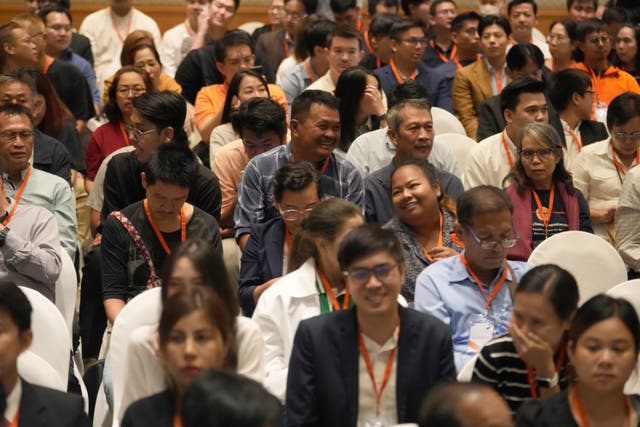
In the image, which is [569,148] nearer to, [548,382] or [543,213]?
[543,213]

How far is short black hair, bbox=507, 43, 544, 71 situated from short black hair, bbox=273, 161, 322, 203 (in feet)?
9.93

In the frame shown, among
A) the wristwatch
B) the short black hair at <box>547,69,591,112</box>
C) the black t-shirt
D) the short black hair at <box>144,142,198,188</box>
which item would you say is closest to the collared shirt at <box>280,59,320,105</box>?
the short black hair at <box>547,69,591,112</box>

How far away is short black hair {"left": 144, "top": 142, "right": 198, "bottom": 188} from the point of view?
177 inches

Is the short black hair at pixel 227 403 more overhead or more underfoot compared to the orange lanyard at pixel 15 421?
more overhead

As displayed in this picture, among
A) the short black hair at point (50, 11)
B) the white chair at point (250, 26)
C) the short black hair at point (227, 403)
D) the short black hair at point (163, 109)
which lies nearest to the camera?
the short black hair at point (227, 403)

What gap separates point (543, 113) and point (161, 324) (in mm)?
3218

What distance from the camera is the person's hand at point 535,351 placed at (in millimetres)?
3291

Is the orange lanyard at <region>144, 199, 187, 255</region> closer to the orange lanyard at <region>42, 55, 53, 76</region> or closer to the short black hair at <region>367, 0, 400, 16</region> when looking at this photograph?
the orange lanyard at <region>42, 55, 53, 76</region>

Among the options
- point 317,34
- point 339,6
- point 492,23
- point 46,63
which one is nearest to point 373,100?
point 317,34

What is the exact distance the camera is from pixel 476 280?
4.03 m

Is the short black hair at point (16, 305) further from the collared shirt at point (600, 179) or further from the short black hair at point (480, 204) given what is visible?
the collared shirt at point (600, 179)

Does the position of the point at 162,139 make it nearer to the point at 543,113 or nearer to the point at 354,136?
the point at 354,136

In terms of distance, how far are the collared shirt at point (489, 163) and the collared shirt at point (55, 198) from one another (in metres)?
1.96

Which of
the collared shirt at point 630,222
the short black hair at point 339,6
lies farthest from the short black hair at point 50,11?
the collared shirt at point 630,222
